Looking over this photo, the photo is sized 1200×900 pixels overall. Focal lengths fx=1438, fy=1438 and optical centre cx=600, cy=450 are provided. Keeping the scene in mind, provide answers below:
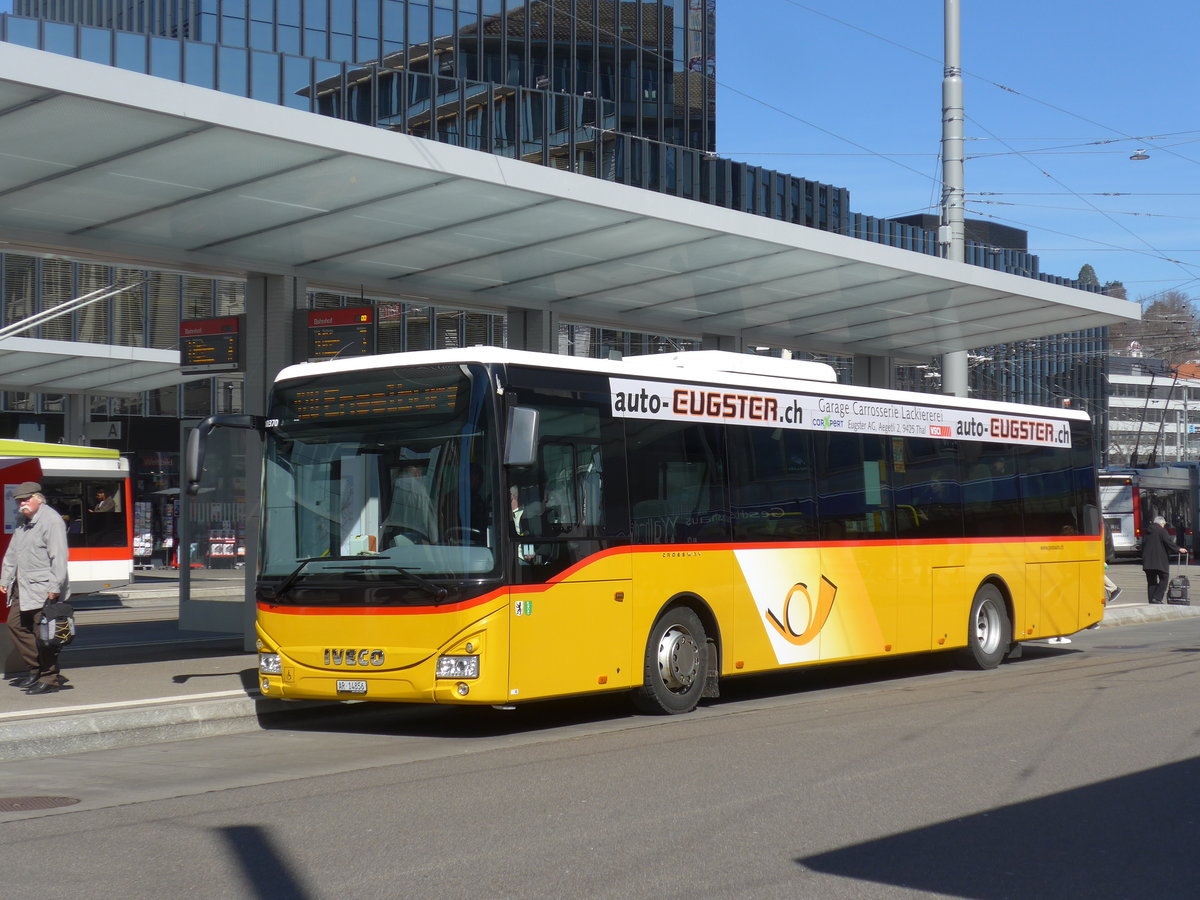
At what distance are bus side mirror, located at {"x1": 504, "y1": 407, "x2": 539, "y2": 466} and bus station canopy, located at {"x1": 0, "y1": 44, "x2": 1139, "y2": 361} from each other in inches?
115

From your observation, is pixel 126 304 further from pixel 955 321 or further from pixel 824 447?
pixel 824 447

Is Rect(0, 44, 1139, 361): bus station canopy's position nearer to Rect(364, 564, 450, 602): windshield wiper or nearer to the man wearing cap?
the man wearing cap

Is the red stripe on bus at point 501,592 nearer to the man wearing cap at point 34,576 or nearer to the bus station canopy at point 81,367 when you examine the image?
the man wearing cap at point 34,576

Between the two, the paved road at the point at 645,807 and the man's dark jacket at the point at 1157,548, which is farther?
the man's dark jacket at the point at 1157,548

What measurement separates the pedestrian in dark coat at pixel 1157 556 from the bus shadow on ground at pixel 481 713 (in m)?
13.2

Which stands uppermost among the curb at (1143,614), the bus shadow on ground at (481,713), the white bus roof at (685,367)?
the white bus roof at (685,367)

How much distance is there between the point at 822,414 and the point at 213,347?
21.6ft

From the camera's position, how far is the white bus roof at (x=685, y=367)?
431 inches

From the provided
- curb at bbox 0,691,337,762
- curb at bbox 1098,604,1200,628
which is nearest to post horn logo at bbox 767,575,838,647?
curb at bbox 0,691,337,762

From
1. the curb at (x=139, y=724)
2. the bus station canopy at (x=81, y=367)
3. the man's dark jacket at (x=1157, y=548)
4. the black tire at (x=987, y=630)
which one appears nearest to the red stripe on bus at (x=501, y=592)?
the curb at (x=139, y=724)

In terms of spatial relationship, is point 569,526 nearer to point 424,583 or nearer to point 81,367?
point 424,583

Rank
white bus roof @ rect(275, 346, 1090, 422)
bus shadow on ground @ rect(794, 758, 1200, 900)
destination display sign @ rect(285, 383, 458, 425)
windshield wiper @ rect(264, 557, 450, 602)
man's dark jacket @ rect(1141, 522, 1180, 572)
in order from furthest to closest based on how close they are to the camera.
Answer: man's dark jacket @ rect(1141, 522, 1180, 572) → white bus roof @ rect(275, 346, 1090, 422) → destination display sign @ rect(285, 383, 458, 425) → windshield wiper @ rect(264, 557, 450, 602) → bus shadow on ground @ rect(794, 758, 1200, 900)

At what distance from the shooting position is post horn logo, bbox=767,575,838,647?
13273 millimetres

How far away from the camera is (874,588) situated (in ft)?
47.6
